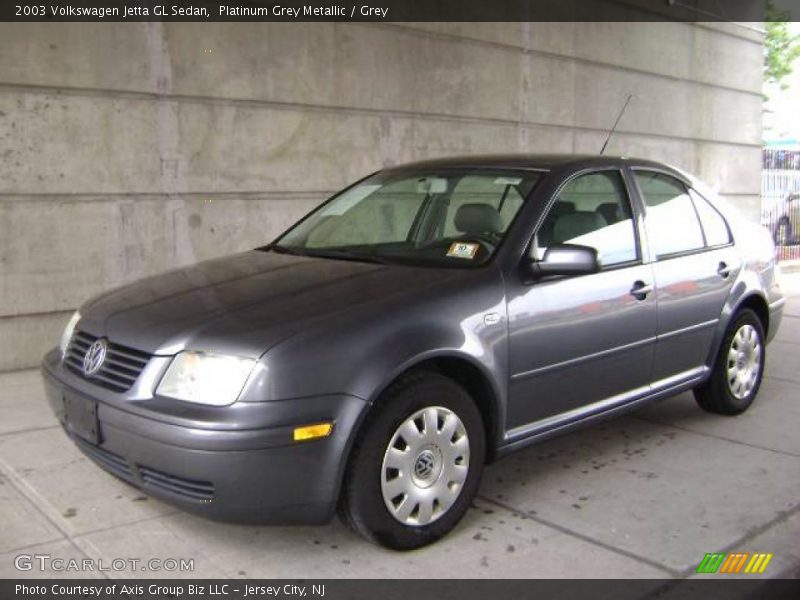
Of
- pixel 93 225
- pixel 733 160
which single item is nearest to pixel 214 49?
pixel 93 225

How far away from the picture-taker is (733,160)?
13.6 meters

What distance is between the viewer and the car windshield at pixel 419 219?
3.80 metres

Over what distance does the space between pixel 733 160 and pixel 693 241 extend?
32.4 feet

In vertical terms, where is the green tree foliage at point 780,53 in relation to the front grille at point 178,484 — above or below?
above

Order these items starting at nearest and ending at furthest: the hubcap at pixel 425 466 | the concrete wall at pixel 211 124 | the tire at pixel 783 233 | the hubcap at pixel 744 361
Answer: the hubcap at pixel 425 466 < the hubcap at pixel 744 361 < the concrete wall at pixel 211 124 < the tire at pixel 783 233

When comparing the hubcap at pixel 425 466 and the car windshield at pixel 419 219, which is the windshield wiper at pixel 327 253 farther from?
the hubcap at pixel 425 466

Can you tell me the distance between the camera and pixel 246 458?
2836 millimetres

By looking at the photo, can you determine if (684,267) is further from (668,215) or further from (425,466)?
(425,466)

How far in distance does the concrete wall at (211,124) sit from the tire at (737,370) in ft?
13.1

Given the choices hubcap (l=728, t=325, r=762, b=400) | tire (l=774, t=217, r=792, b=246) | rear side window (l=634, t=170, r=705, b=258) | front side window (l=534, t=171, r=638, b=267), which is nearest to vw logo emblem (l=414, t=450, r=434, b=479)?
front side window (l=534, t=171, r=638, b=267)

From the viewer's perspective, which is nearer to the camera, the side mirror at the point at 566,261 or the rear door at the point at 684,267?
the side mirror at the point at 566,261

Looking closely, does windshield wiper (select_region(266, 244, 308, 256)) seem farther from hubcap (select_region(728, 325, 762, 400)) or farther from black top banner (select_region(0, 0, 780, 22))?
black top banner (select_region(0, 0, 780, 22))
